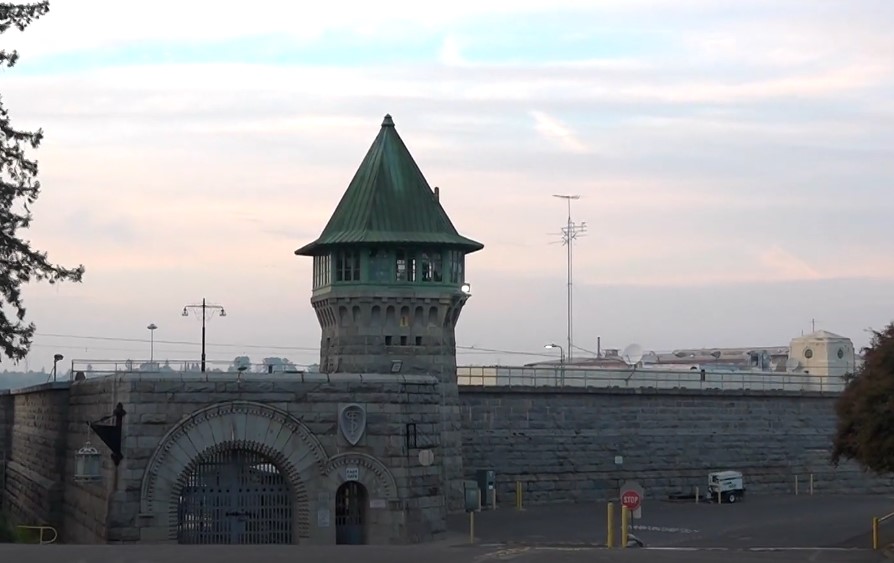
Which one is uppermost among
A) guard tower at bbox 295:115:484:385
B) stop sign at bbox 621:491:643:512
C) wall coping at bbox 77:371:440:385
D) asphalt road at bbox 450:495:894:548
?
guard tower at bbox 295:115:484:385

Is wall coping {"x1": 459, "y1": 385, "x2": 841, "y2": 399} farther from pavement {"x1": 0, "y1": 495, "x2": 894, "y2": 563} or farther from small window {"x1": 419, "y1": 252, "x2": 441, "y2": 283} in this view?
small window {"x1": 419, "y1": 252, "x2": 441, "y2": 283}

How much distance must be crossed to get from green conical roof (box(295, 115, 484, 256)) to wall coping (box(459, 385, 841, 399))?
8613mm

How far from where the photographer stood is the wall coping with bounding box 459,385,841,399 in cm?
5141

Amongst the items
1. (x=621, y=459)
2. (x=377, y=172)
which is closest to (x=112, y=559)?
(x=377, y=172)

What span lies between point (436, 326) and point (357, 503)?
37.3 feet

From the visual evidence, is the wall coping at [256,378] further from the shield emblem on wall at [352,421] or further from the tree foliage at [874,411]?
the tree foliage at [874,411]

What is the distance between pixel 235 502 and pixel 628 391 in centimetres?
2557

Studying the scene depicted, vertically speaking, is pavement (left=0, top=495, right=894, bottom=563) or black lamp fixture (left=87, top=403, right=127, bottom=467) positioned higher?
black lamp fixture (left=87, top=403, right=127, bottom=467)

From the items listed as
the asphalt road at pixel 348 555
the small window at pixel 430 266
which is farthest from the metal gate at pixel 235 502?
the small window at pixel 430 266

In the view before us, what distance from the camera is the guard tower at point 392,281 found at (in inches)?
1720

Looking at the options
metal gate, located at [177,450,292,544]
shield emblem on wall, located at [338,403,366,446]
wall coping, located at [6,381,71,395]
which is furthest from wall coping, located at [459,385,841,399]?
metal gate, located at [177,450,292,544]

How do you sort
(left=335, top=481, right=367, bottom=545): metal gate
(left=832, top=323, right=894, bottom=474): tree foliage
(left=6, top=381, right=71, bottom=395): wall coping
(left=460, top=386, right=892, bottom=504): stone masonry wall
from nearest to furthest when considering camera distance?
(left=832, top=323, right=894, bottom=474): tree foliage, (left=335, top=481, right=367, bottom=545): metal gate, (left=6, top=381, right=71, bottom=395): wall coping, (left=460, top=386, right=892, bottom=504): stone masonry wall

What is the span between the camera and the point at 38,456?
47.4m

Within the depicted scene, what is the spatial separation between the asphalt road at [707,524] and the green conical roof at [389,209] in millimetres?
9280
